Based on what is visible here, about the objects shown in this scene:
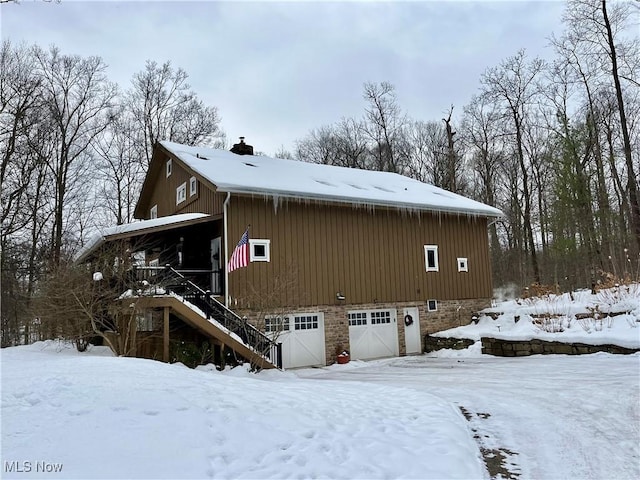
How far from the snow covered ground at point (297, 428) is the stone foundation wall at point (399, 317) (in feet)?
21.9

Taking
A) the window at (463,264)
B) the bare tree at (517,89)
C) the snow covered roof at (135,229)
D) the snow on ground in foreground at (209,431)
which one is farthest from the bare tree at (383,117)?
the snow on ground in foreground at (209,431)

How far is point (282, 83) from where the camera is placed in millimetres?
21281

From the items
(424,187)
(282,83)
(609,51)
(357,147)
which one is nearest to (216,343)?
(424,187)

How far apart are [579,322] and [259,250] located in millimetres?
8297

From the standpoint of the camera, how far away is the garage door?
1360 cm

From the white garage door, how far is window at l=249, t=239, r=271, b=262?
3.40 metres

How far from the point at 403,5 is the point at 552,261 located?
18197 millimetres

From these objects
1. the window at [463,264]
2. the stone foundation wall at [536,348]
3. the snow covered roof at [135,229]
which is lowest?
the stone foundation wall at [536,348]

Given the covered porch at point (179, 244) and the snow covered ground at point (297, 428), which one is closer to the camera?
the snow covered ground at point (297, 428)

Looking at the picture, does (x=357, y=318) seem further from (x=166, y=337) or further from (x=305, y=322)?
(x=166, y=337)

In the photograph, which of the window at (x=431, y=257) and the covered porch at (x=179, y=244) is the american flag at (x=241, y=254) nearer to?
the covered porch at (x=179, y=244)

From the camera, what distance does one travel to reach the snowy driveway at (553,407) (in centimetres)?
468

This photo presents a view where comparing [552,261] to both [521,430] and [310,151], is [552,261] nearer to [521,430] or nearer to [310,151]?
[310,151]

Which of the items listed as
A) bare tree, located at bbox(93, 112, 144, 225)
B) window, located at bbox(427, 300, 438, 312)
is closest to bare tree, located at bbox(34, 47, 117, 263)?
bare tree, located at bbox(93, 112, 144, 225)
